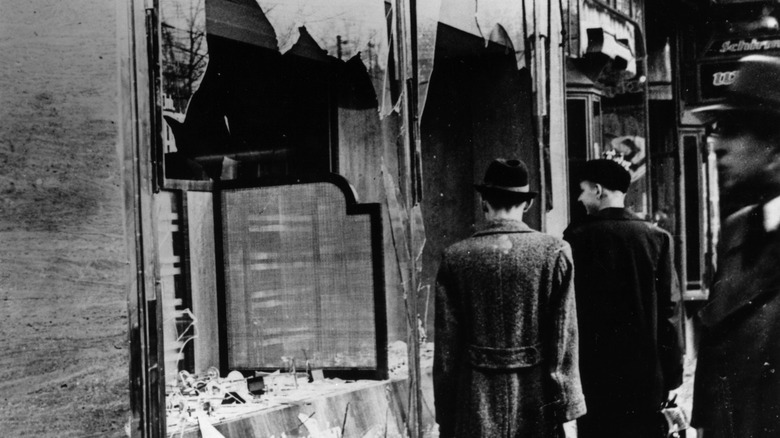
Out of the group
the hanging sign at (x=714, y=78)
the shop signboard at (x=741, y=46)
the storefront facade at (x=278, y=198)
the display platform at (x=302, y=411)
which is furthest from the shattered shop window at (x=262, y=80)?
the hanging sign at (x=714, y=78)

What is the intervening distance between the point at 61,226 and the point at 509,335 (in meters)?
2.00

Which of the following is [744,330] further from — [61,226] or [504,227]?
[61,226]

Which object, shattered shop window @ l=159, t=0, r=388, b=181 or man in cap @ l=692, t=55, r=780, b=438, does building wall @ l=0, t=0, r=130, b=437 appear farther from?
man in cap @ l=692, t=55, r=780, b=438

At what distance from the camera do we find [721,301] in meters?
4.08

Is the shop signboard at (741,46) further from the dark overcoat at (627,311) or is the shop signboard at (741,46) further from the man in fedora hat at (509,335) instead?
the man in fedora hat at (509,335)

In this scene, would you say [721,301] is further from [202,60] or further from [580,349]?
[202,60]

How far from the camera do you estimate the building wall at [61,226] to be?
340cm

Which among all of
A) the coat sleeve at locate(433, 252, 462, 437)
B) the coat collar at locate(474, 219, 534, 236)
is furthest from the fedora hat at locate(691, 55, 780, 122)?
the coat sleeve at locate(433, 252, 462, 437)

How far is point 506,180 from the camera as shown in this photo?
14.0ft

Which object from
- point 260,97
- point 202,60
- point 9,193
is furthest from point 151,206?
point 260,97

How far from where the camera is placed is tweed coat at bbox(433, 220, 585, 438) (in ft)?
13.2

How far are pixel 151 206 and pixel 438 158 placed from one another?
13.1ft

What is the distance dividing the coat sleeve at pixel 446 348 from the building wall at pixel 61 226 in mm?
1445

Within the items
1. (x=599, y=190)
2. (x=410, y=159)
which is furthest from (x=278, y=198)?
(x=599, y=190)
